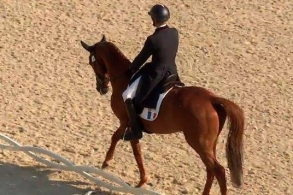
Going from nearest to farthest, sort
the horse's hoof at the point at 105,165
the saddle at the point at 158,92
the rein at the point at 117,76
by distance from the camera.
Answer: the saddle at the point at 158,92, the rein at the point at 117,76, the horse's hoof at the point at 105,165

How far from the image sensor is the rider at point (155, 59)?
923 centimetres

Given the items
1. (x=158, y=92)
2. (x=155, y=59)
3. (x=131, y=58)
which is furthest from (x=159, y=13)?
(x=131, y=58)

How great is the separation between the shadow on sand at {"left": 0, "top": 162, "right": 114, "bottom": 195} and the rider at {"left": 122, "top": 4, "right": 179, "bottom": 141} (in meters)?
1.24

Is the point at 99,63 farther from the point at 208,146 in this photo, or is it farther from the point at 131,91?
the point at 208,146

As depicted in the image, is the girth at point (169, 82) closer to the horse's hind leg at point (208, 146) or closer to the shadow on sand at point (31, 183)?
the horse's hind leg at point (208, 146)

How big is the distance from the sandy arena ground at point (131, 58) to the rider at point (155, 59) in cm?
139

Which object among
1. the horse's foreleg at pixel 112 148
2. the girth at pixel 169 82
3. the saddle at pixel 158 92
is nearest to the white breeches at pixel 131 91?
→ the saddle at pixel 158 92

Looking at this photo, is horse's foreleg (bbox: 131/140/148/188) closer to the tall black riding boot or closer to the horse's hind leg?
the tall black riding boot

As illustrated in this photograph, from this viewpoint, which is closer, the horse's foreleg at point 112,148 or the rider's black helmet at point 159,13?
the rider's black helmet at point 159,13

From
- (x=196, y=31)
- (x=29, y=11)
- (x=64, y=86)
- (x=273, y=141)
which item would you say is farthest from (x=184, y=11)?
(x=273, y=141)

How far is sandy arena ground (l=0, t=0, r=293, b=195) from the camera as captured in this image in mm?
10414

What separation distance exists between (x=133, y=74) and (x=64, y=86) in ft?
12.5

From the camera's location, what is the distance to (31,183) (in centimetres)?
969

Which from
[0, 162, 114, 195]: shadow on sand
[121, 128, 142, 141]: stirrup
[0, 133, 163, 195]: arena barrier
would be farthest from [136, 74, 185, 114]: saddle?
[0, 162, 114, 195]: shadow on sand
